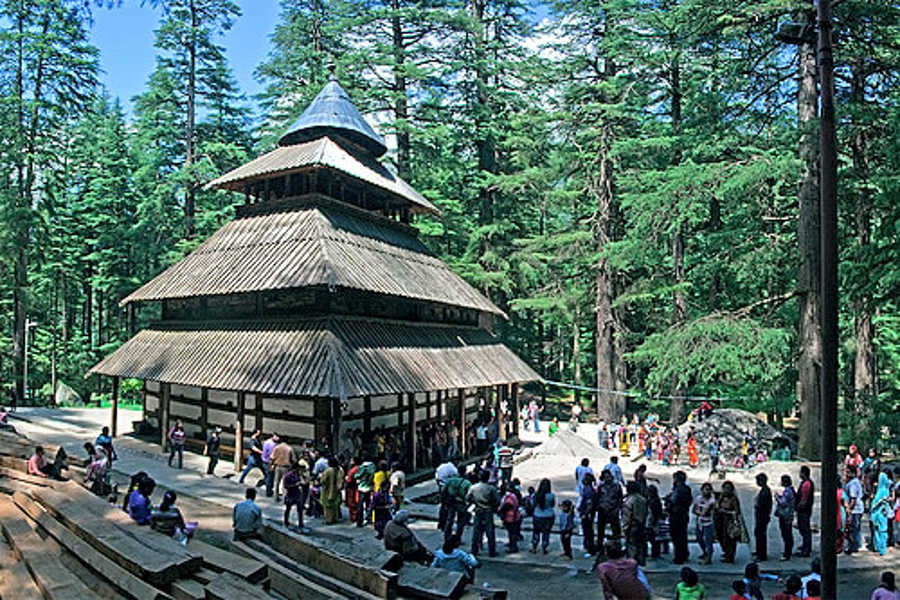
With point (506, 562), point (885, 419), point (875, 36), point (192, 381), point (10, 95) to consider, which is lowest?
point (506, 562)

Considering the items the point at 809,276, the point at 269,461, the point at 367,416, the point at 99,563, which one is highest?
the point at 809,276

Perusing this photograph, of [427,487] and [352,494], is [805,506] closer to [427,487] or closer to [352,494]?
[352,494]

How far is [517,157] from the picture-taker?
115 feet

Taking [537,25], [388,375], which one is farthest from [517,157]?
[388,375]

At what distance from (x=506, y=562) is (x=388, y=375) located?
6.88 m

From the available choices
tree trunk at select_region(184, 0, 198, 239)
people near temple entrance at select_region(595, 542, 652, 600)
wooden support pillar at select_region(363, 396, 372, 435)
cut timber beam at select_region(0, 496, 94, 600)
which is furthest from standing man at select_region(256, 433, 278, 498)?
tree trunk at select_region(184, 0, 198, 239)

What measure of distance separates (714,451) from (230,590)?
19.9 metres

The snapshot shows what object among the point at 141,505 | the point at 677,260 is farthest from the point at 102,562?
the point at 677,260

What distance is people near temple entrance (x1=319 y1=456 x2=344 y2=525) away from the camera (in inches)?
527

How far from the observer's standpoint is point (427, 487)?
58.1 feet

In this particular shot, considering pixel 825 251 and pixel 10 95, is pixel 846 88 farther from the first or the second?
pixel 10 95

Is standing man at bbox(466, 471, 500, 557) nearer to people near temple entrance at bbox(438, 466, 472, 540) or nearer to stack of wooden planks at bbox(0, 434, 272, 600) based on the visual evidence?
people near temple entrance at bbox(438, 466, 472, 540)

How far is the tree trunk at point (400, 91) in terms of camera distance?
114 feet

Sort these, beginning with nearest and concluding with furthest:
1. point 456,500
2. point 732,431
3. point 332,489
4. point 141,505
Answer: point 141,505 < point 456,500 < point 332,489 < point 732,431
